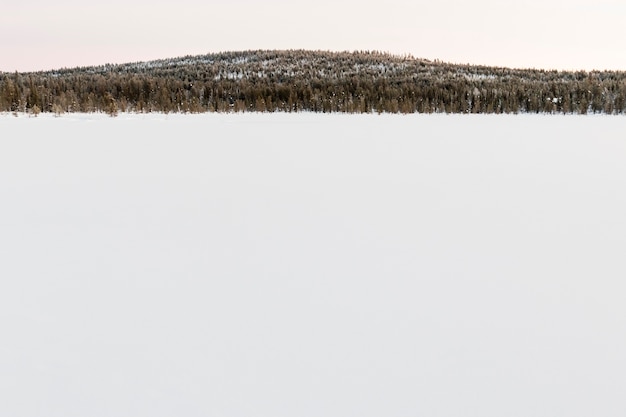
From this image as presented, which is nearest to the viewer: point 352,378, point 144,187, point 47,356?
point 352,378

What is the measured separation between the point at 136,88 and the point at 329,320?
13.7 metres

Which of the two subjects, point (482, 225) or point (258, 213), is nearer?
point (482, 225)

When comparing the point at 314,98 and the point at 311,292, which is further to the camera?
the point at 314,98

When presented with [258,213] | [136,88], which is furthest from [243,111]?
[258,213]

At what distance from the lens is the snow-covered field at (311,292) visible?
5.20ft

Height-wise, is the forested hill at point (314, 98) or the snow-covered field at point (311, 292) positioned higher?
the forested hill at point (314, 98)

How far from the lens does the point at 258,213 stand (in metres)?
3.48

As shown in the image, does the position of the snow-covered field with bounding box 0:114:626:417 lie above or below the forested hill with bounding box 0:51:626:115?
below

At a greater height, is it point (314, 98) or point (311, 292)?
point (314, 98)

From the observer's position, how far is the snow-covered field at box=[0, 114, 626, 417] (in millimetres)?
1586

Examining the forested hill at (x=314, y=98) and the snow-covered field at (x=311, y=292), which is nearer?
the snow-covered field at (x=311, y=292)

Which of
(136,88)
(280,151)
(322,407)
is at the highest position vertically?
(136,88)

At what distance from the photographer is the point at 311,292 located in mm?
2246

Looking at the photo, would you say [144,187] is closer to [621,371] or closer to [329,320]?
[329,320]
